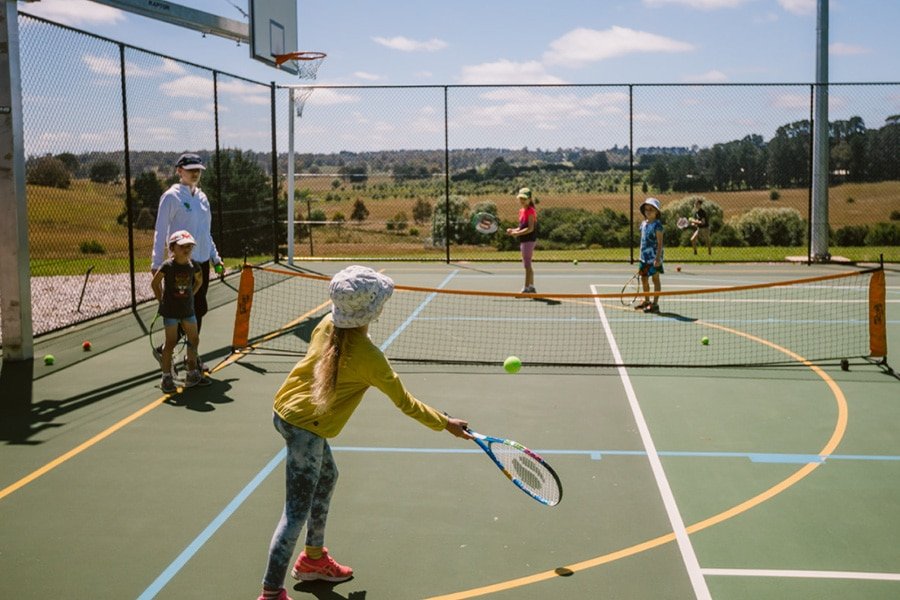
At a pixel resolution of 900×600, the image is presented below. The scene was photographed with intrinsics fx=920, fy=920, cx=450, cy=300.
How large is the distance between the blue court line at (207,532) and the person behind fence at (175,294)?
246 centimetres

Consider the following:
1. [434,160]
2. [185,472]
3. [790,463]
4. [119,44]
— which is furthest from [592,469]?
[434,160]

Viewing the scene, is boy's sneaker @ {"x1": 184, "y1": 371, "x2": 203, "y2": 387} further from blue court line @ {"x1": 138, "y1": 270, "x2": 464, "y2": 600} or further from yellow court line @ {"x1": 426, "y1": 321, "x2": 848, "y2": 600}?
yellow court line @ {"x1": 426, "y1": 321, "x2": 848, "y2": 600}

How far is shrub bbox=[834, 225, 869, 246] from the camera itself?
27592mm

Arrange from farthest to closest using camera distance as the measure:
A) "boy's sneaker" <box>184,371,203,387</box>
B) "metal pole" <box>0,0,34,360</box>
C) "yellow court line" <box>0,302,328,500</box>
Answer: "metal pole" <box>0,0,34,360</box> < "boy's sneaker" <box>184,371,203,387</box> < "yellow court line" <box>0,302,328,500</box>

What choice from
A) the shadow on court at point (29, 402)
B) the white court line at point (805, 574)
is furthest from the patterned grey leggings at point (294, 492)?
the shadow on court at point (29, 402)

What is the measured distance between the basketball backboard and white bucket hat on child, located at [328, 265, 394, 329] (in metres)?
13.9

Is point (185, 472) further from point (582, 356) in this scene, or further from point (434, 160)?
point (434, 160)

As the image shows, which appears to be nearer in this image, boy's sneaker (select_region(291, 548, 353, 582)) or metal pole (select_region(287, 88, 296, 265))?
boy's sneaker (select_region(291, 548, 353, 582))

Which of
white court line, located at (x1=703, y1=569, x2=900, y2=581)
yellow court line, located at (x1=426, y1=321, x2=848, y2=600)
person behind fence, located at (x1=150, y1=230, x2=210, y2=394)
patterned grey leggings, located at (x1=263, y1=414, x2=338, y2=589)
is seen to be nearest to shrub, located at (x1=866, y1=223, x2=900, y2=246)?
yellow court line, located at (x1=426, y1=321, x2=848, y2=600)

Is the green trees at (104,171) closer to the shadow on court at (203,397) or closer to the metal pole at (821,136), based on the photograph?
the shadow on court at (203,397)

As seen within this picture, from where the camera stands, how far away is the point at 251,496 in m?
6.59

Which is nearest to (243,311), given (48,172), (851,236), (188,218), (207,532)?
(188,218)

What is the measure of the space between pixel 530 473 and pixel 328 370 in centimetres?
146

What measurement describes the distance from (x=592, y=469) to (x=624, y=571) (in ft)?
5.90
